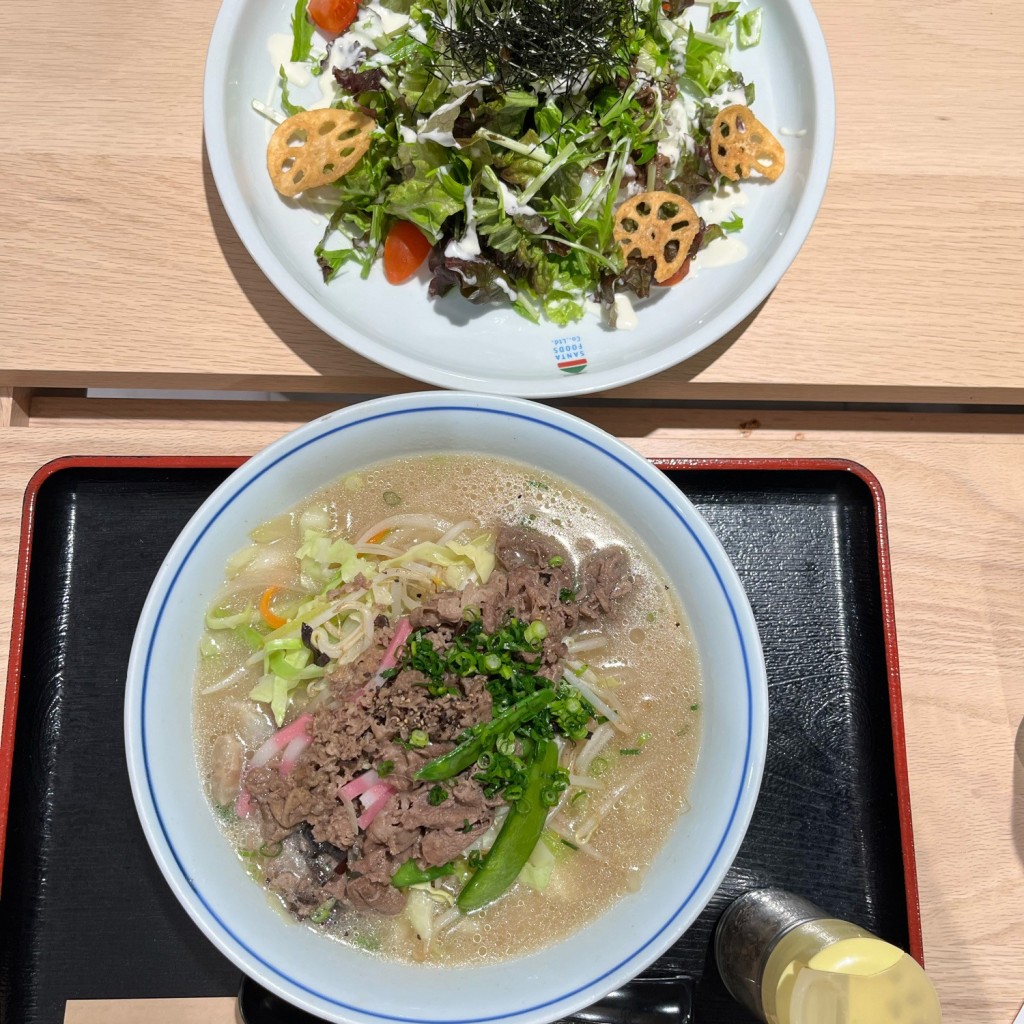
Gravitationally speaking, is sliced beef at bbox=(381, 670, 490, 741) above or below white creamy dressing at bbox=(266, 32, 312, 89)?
below

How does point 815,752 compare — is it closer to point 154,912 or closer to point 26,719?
point 154,912

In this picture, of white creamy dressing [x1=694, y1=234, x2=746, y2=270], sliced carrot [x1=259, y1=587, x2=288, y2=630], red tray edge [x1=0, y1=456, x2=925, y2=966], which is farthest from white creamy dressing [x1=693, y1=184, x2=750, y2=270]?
sliced carrot [x1=259, y1=587, x2=288, y2=630]

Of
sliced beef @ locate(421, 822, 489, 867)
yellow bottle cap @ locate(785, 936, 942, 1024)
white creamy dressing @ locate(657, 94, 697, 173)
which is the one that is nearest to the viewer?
yellow bottle cap @ locate(785, 936, 942, 1024)

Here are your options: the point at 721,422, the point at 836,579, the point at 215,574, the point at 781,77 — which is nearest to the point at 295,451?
the point at 215,574

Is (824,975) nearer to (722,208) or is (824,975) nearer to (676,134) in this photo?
(722,208)

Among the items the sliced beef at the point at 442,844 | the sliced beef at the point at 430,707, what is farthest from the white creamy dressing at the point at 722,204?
the sliced beef at the point at 442,844

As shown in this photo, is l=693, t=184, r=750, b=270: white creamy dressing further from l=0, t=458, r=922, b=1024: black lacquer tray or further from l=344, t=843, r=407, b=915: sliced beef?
l=344, t=843, r=407, b=915: sliced beef
